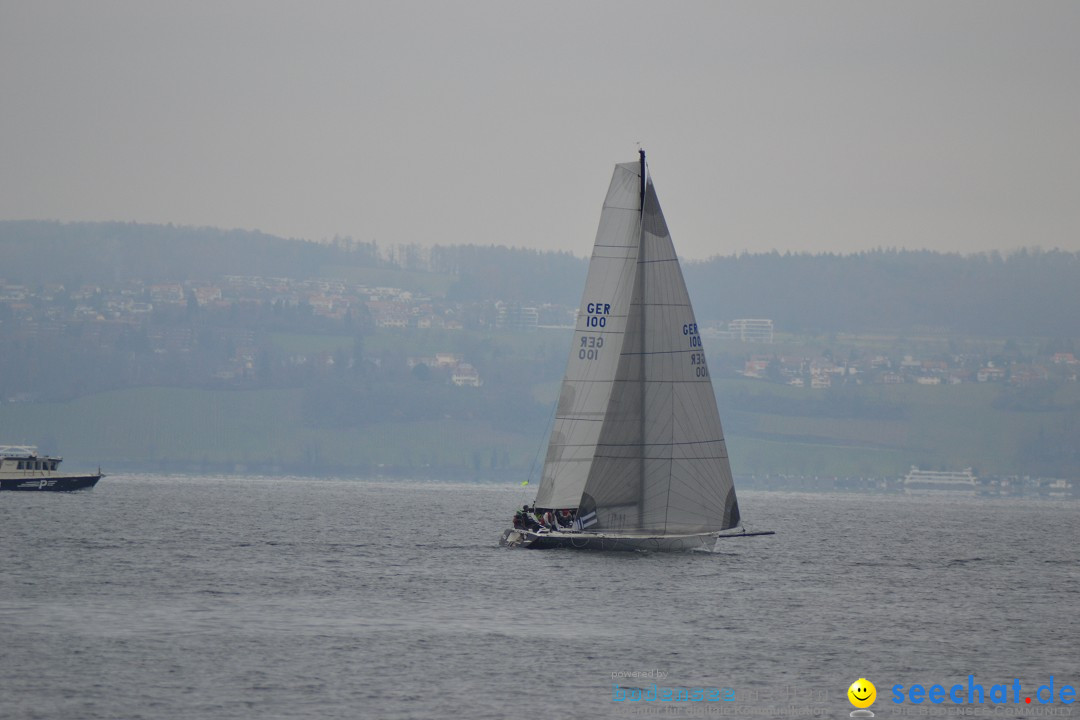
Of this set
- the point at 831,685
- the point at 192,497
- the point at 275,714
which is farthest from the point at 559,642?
the point at 192,497

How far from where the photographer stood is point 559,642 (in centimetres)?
5028

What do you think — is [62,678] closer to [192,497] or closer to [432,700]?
[432,700]

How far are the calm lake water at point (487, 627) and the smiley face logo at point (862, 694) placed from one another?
477mm

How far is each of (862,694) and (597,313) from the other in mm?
31282

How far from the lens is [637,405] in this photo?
69938mm

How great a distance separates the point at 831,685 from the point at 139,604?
82.4 feet

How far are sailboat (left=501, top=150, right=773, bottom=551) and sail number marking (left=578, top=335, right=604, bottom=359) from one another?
4cm

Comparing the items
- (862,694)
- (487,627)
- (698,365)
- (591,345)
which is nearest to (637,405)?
(698,365)

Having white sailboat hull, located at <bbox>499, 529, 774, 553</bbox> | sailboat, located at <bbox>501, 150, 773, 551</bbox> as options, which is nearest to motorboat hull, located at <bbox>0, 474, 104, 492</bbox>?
white sailboat hull, located at <bbox>499, 529, 774, 553</bbox>

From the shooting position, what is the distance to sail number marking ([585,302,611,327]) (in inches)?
2783

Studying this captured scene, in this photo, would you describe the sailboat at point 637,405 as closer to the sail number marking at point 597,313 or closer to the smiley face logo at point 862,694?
the sail number marking at point 597,313

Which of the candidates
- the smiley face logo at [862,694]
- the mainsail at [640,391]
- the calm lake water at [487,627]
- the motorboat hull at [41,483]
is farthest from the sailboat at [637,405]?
the motorboat hull at [41,483]

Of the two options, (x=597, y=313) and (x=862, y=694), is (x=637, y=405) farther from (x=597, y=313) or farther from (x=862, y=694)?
(x=862, y=694)

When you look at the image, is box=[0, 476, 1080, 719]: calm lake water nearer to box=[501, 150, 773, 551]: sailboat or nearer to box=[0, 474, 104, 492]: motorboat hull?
box=[501, 150, 773, 551]: sailboat
